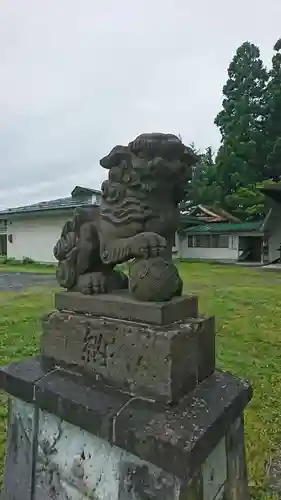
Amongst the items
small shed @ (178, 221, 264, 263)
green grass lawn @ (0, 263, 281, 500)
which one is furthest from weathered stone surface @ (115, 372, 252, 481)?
small shed @ (178, 221, 264, 263)

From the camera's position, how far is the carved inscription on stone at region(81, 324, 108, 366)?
1.33 meters

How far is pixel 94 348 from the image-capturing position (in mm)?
1359

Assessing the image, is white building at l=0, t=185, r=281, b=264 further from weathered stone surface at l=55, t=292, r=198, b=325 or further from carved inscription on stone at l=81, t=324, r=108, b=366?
carved inscription on stone at l=81, t=324, r=108, b=366

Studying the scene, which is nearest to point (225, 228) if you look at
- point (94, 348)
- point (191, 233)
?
point (191, 233)

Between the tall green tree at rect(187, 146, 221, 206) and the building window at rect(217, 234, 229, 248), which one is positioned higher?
the tall green tree at rect(187, 146, 221, 206)

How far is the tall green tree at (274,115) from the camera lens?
19281 millimetres

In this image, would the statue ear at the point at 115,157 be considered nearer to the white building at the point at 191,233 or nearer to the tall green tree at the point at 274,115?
the white building at the point at 191,233

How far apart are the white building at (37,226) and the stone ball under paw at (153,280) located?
46.4 ft

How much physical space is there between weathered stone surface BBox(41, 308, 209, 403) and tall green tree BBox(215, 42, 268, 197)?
62.8 ft

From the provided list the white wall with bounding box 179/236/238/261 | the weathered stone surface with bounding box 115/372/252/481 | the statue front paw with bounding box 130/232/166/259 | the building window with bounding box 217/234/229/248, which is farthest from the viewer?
the building window with bounding box 217/234/229/248

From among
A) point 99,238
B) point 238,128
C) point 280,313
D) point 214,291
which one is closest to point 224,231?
point 238,128

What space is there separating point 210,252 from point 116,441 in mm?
19063

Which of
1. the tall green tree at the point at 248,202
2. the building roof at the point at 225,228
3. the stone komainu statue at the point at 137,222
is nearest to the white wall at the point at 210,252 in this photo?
the building roof at the point at 225,228

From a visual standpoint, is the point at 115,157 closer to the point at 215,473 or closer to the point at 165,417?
the point at 165,417
